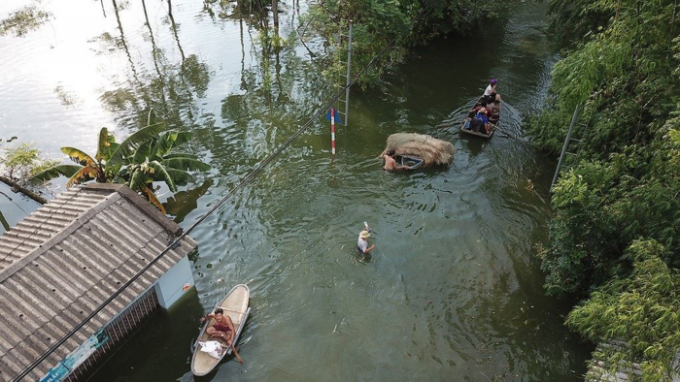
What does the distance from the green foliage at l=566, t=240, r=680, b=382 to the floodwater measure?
9.97 ft

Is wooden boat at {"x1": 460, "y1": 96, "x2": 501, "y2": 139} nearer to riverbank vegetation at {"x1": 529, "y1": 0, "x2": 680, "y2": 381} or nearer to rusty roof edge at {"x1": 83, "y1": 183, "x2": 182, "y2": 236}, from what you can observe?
riverbank vegetation at {"x1": 529, "y1": 0, "x2": 680, "y2": 381}

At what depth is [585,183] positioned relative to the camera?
12.1 metres

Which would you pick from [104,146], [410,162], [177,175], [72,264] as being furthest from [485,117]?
[72,264]

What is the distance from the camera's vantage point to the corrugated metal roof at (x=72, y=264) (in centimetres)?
967

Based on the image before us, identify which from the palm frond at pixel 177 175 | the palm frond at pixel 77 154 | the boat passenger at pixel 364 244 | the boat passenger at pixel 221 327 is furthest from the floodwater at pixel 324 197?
the palm frond at pixel 77 154

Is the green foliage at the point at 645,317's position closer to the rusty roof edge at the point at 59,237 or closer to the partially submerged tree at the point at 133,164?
the rusty roof edge at the point at 59,237

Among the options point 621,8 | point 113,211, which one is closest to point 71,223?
point 113,211

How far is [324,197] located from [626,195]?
388 inches

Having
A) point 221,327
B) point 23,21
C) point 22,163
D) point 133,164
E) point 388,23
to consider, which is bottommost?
point 221,327

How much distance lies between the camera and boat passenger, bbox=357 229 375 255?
14.7 metres

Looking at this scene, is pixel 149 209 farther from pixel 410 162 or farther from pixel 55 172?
pixel 410 162

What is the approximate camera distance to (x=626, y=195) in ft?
37.9

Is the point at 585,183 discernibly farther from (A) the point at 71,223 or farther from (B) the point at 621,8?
(A) the point at 71,223

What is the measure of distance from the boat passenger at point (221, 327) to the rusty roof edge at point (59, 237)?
4026mm
